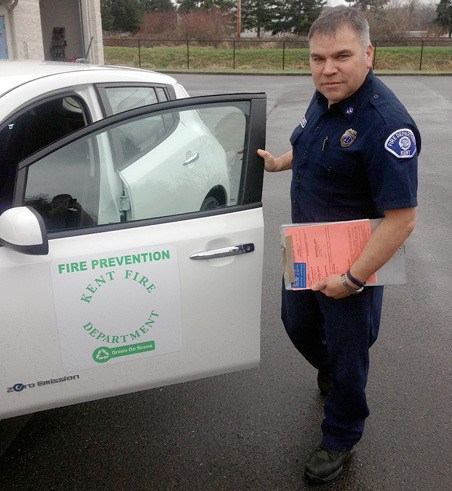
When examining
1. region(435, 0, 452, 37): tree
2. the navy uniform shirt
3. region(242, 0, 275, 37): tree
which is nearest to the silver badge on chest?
the navy uniform shirt

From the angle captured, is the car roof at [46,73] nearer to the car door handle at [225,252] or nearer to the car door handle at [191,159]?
the car door handle at [191,159]

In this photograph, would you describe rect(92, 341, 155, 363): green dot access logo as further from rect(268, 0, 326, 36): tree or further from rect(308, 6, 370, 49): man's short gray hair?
rect(268, 0, 326, 36): tree

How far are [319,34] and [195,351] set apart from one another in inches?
48.9

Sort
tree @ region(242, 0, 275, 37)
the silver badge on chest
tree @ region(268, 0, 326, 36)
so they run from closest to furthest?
the silver badge on chest
tree @ region(268, 0, 326, 36)
tree @ region(242, 0, 275, 37)

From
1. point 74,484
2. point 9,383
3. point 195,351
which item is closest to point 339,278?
point 195,351

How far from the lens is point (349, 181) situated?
205cm

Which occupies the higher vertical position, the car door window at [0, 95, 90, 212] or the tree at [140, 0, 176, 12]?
the tree at [140, 0, 176, 12]

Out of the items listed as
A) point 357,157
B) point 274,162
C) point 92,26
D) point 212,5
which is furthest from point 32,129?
point 212,5

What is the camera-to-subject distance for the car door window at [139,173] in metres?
2.24

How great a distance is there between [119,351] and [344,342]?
853mm

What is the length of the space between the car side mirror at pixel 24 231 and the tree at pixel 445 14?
52.5 meters

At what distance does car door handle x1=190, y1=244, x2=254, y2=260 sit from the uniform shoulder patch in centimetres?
68

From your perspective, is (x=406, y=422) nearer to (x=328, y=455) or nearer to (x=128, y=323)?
(x=328, y=455)

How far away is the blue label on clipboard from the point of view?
85.8 inches
